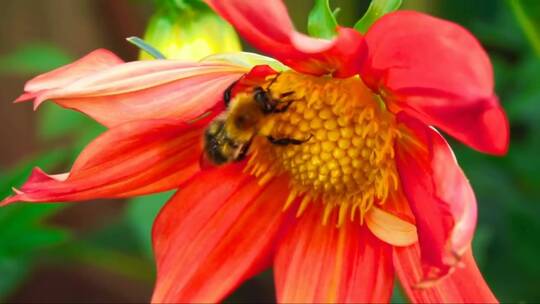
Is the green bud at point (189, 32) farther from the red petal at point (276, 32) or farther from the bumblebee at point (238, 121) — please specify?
the red petal at point (276, 32)

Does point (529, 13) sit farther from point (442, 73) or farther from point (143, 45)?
point (143, 45)

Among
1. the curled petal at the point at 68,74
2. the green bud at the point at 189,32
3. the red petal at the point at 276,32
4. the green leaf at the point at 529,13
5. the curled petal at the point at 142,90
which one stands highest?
the red petal at the point at 276,32

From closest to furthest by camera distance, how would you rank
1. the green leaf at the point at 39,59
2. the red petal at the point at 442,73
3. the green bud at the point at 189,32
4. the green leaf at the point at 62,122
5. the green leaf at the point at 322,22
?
the red petal at the point at 442,73
the green leaf at the point at 322,22
the green bud at the point at 189,32
the green leaf at the point at 62,122
the green leaf at the point at 39,59

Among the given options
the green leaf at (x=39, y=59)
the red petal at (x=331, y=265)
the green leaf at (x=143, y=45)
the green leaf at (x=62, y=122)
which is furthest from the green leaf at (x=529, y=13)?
the green leaf at (x=39, y=59)

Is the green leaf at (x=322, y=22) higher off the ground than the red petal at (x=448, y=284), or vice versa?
the green leaf at (x=322, y=22)

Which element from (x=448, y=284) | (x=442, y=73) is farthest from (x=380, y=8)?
(x=448, y=284)

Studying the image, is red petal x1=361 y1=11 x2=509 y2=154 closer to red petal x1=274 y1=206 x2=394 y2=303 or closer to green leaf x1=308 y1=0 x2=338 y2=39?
green leaf x1=308 y1=0 x2=338 y2=39
